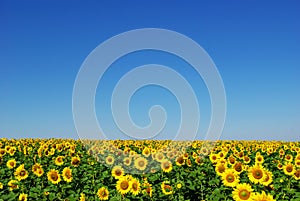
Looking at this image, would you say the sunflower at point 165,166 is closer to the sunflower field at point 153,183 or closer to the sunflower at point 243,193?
the sunflower field at point 153,183

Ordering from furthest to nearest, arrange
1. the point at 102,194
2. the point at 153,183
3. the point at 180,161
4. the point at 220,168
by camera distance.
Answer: the point at 180,161 < the point at 153,183 < the point at 220,168 < the point at 102,194

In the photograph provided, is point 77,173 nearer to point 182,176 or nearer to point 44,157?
point 182,176

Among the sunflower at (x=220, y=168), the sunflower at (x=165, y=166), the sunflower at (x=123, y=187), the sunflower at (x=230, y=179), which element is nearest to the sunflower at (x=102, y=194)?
the sunflower at (x=123, y=187)

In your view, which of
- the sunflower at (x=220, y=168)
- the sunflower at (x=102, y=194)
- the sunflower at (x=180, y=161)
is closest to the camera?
the sunflower at (x=102, y=194)

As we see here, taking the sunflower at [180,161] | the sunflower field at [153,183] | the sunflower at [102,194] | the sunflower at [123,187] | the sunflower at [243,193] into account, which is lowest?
the sunflower at [243,193]

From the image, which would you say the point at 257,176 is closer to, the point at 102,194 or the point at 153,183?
the point at 102,194

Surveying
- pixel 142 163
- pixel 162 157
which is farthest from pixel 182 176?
Answer: pixel 162 157

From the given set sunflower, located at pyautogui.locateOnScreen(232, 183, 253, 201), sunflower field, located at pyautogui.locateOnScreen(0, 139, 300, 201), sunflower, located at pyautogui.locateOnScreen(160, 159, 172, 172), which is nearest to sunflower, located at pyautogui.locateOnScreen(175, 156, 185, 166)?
sunflower field, located at pyautogui.locateOnScreen(0, 139, 300, 201)

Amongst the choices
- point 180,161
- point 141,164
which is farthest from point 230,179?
point 180,161

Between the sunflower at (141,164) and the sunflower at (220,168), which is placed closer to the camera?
the sunflower at (220,168)

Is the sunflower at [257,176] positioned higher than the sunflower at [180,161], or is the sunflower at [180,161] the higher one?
the sunflower at [180,161]

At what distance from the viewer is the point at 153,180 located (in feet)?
34.3

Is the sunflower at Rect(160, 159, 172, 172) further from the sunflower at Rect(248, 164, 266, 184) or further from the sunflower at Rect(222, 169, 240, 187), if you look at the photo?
the sunflower at Rect(248, 164, 266, 184)

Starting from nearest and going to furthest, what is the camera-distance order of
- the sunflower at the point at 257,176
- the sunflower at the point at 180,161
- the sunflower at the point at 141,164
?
the sunflower at the point at 257,176 → the sunflower at the point at 141,164 → the sunflower at the point at 180,161
